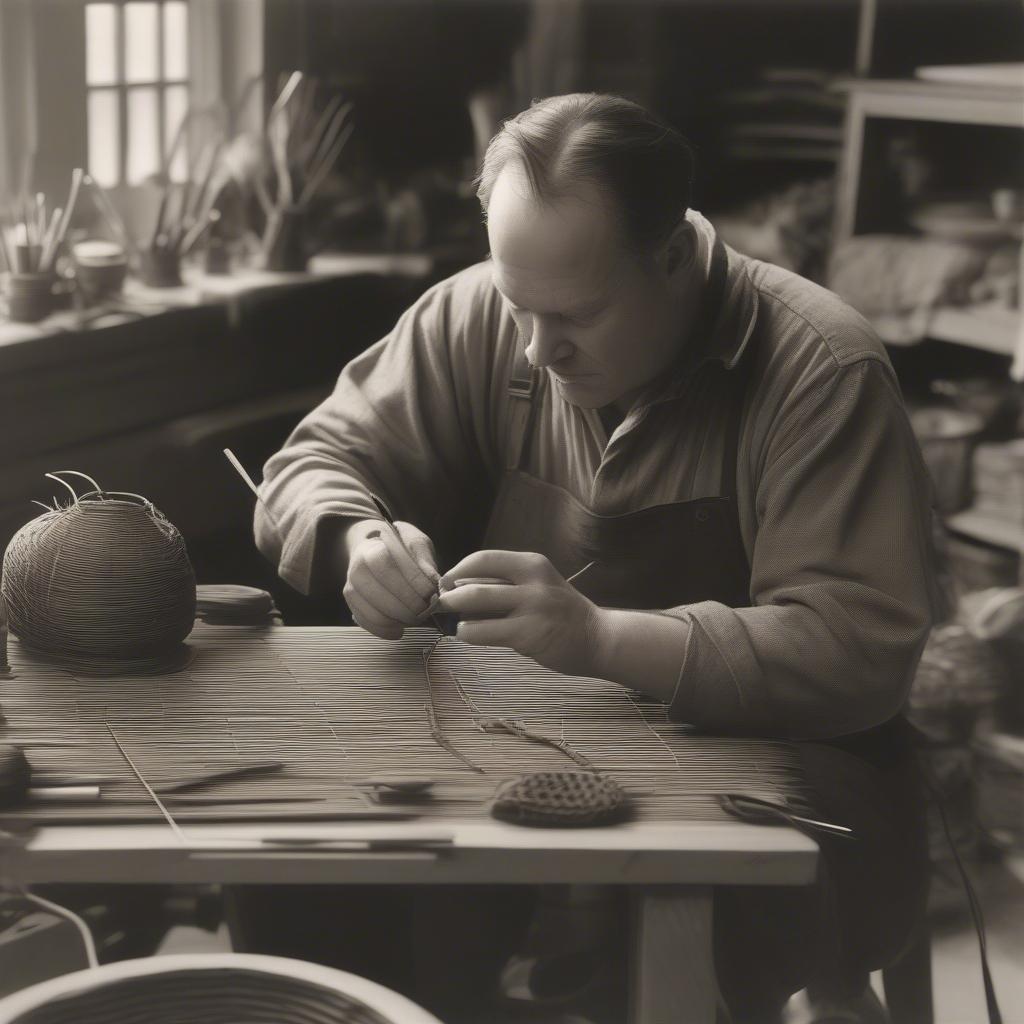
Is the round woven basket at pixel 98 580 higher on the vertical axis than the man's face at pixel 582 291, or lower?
lower

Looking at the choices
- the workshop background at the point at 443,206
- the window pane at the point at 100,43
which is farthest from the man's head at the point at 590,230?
the window pane at the point at 100,43

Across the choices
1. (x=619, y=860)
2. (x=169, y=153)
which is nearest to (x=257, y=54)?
(x=169, y=153)

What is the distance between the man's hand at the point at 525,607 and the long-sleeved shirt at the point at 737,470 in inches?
4.5

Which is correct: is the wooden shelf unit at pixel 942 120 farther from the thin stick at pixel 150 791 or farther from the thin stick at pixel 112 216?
the thin stick at pixel 150 791

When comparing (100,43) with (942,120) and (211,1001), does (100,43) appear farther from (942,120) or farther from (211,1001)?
(211,1001)

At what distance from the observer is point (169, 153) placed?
9.13ft

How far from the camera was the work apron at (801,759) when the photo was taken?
60.2 inches

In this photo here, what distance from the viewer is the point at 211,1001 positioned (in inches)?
41.2

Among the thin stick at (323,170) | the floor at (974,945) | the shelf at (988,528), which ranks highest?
the thin stick at (323,170)

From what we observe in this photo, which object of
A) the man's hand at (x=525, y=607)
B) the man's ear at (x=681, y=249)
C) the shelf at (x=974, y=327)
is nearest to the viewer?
the man's hand at (x=525, y=607)

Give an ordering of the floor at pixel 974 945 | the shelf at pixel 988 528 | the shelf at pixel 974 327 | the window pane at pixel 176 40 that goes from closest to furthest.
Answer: the floor at pixel 974 945, the window pane at pixel 176 40, the shelf at pixel 974 327, the shelf at pixel 988 528

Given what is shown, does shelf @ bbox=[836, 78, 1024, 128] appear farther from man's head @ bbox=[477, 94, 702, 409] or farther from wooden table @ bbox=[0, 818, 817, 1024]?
wooden table @ bbox=[0, 818, 817, 1024]

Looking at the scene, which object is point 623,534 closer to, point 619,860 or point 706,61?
point 619,860

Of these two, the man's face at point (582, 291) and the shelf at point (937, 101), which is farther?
the shelf at point (937, 101)
